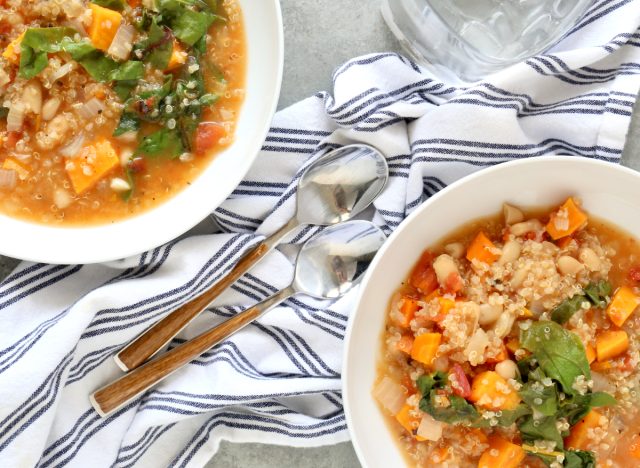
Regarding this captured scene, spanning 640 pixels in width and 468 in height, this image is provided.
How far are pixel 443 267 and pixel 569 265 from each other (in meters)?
0.49

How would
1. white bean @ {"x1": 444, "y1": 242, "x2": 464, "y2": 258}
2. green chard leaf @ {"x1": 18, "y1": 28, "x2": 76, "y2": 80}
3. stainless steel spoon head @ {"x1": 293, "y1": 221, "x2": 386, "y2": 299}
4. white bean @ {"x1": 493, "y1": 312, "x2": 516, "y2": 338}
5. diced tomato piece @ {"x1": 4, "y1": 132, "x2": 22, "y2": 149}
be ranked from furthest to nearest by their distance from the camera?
stainless steel spoon head @ {"x1": 293, "y1": 221, "x2": 386, "y2": 299}
white bean @ {"x1": 444, "y1": 242, "x2": 464, "y2": 258}
white bean @ {"x1": 493, "y1": 312, "x2": 516, "y2": 338}
diced tomato piece @ {"x1": 4, "y1": 132, "x2": 22, "y2": 149}
green chard leaf @ {"x1": 18, "y1": 28, "x2": 76, "y2": 80}

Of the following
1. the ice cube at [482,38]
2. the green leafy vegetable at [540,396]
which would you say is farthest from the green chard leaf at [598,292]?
the ice cube at [482,38]

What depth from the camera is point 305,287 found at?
3.20m

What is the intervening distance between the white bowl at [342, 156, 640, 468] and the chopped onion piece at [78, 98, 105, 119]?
1188 millimetres

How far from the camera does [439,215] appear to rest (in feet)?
9.80

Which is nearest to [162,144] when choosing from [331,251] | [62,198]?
[62,198]

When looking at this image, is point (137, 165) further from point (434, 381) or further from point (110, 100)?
point (434, 381)

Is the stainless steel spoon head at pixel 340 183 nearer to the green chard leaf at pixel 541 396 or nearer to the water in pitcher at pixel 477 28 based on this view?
the water in pitcher at pixel 477 28

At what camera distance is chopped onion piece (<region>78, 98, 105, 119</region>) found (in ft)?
9.30

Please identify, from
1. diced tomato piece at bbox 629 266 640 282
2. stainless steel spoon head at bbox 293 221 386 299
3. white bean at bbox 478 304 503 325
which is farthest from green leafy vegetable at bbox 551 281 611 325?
stainless steel spoon head at bbox 293 221 386 299

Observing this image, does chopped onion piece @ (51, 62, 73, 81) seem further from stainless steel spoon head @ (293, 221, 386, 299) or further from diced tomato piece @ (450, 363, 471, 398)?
diced tomato piece @ (450, 363, 471, 398)

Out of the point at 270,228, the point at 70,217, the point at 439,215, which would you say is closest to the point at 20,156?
the point at 70,217

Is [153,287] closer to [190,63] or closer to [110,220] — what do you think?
[110,220]

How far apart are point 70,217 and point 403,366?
1459 millimetres
